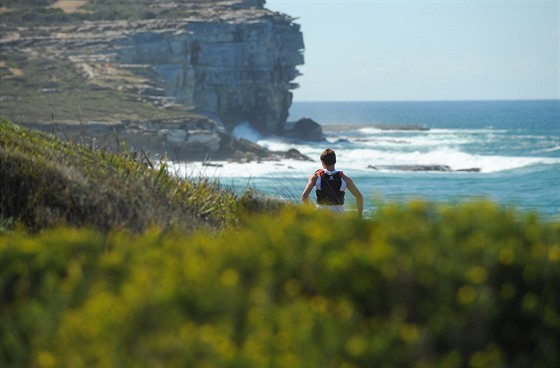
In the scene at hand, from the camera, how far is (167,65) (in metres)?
80.2

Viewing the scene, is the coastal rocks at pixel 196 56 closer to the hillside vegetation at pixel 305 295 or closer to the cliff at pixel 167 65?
the cliff at pixel 167 65

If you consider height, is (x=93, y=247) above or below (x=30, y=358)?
above

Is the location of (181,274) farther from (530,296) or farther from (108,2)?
(108,2)

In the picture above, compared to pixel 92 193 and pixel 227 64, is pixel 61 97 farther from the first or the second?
pixel 92 193

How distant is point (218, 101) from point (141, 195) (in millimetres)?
75176

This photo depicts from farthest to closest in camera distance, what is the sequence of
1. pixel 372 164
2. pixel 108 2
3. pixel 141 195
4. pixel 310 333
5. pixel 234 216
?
pixel 108 2, pixel 372 164, pixel 234 216, pixel 141 195, pixel 310 333

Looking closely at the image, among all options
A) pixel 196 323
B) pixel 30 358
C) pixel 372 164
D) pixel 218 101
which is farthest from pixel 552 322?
pixel 218 101

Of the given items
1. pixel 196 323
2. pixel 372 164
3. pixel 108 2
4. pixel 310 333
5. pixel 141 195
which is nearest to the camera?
pixel 310 333

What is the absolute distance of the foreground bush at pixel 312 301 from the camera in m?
3.71

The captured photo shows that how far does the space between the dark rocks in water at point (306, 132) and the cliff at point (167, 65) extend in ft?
4.74

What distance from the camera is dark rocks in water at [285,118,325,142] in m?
89.8

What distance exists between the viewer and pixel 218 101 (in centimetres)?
8406

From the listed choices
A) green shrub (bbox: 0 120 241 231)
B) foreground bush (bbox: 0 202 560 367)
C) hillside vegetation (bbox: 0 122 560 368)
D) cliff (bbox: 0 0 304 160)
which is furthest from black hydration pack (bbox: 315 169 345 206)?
cliff (bbox: 0 0 304 160)

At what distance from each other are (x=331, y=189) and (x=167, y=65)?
7197 centimetres
